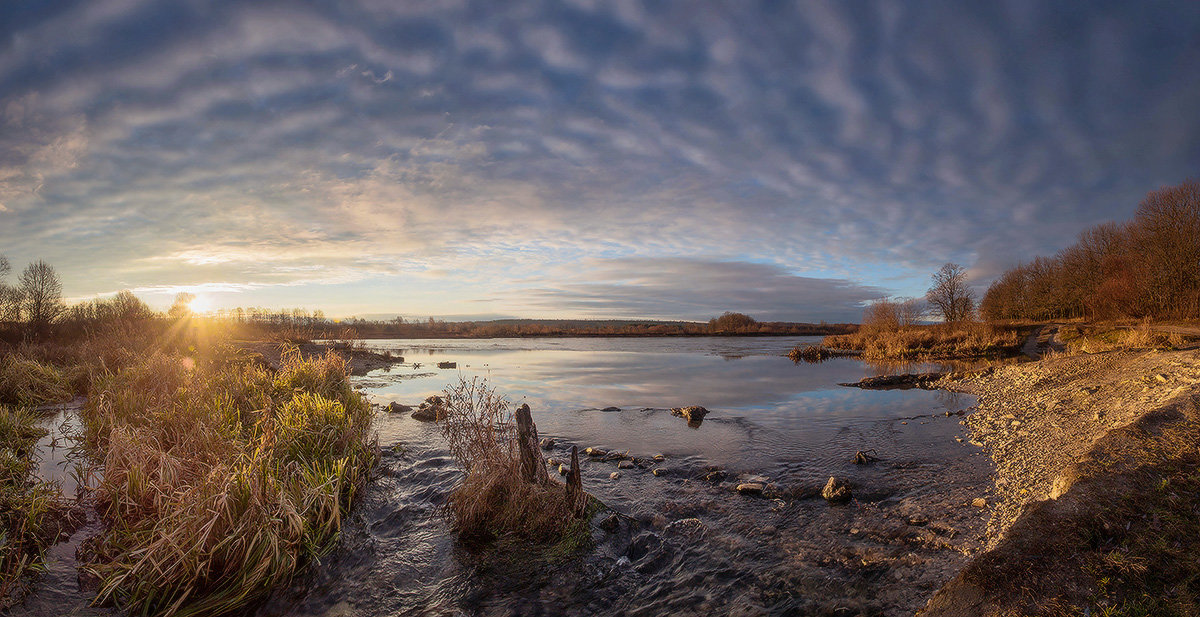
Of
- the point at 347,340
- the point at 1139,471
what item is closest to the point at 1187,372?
the point at 1139,471

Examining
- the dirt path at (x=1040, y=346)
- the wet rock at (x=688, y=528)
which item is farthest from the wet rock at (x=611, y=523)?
the dirt path at (x=1040, y=346)

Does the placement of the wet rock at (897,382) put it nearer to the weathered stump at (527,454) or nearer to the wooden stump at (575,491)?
the wooden stump at (575,491)

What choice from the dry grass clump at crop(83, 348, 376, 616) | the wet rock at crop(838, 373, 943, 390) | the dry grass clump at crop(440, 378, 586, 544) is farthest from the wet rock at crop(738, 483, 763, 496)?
the wet rock at crop(838, 373, 943, 390)

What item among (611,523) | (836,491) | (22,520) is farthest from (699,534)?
(22,520)

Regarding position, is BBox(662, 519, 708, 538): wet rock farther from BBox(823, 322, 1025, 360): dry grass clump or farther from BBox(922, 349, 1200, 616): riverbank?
BBox(823, 322, 1025, 360): dry grass clump

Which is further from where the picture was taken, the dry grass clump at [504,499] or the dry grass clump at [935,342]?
the dry grass clump at [935,342]

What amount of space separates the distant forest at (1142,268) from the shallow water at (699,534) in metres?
40.1

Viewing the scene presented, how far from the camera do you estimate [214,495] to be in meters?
5.61

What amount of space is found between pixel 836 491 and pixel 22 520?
40.9ft

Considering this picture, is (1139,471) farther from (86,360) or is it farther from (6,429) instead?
(86,360)

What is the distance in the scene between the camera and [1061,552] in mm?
4863

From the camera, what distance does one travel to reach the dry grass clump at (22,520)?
5.78 meters

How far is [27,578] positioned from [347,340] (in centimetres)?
3370

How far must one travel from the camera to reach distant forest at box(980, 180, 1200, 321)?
3572 centimetres
